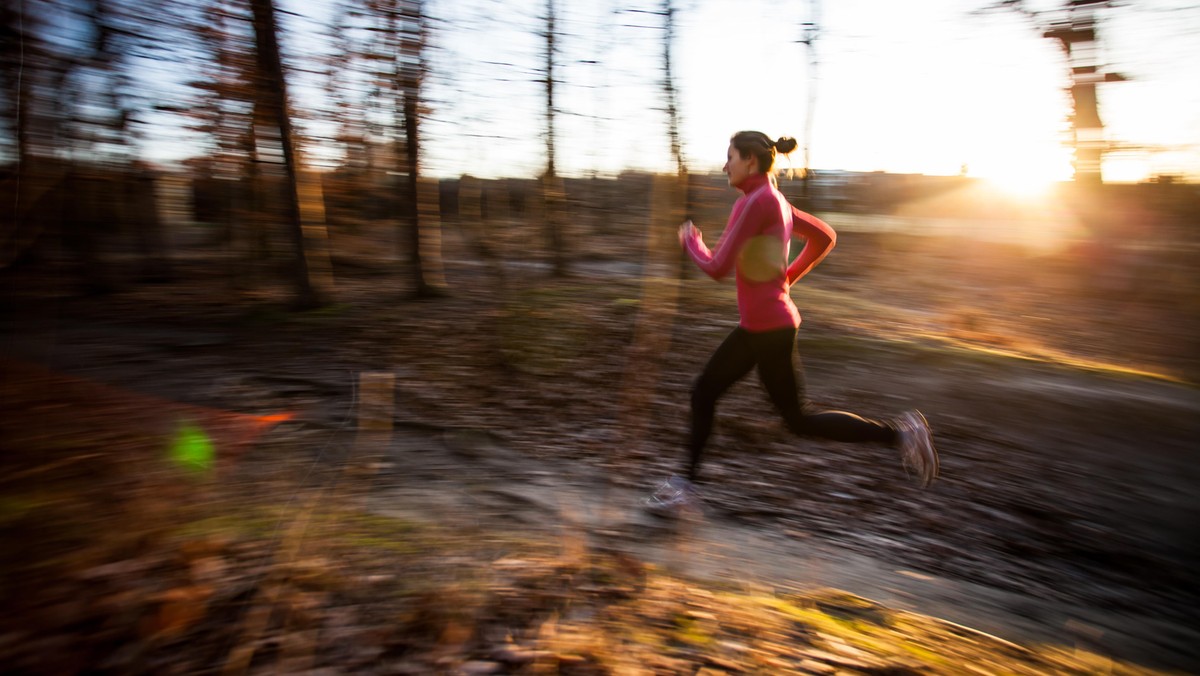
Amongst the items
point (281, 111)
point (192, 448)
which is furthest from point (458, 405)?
Result: point (281, 111)

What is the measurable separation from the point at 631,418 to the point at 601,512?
2.33 metres

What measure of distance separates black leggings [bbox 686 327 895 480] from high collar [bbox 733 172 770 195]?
2.64 ft

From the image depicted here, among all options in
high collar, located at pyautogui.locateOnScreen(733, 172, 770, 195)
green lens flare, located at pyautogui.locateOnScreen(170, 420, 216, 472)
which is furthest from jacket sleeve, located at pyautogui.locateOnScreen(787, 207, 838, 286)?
green lens flare, located at pyautogui.locateOnScreen(170, 420, 216, 472)

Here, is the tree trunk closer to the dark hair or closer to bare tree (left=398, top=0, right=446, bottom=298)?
bare tree (left=398, top=0, right=446, bottom=298)

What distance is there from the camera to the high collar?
425 cm

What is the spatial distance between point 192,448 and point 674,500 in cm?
346

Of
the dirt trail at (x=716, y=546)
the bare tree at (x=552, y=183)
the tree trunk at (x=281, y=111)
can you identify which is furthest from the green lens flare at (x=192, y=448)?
the bare tree at (x=552, y=183)

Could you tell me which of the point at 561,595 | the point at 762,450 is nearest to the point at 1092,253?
the point at 762,450

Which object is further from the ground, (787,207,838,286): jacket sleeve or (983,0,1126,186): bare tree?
(983,0,1126,186): bare tree

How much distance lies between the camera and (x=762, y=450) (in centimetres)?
627

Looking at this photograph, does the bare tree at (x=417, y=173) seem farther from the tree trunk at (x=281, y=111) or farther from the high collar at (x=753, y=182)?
the high collar at (x=753, y=182)

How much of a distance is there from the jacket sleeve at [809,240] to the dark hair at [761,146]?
357 mm

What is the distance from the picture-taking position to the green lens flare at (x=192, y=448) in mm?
5055

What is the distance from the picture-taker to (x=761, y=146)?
13.9 ft
